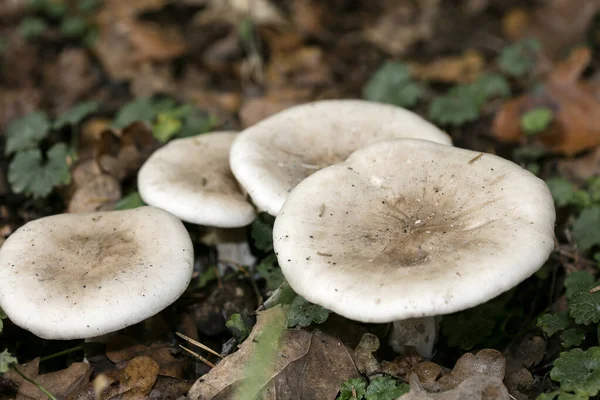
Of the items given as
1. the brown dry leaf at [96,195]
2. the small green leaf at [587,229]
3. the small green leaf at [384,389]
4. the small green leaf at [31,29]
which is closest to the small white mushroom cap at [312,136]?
the small green leaf at [587,229]

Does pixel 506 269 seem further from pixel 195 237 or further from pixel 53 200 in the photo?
pixel 53 200

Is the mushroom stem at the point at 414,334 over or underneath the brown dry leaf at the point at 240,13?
underneath

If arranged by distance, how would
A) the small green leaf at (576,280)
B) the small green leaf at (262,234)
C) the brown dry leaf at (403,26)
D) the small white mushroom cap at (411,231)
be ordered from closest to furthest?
the small white mushroom cap at (411,231)
the small green leaf at (576,280)
the small green leaf at (262,234)
the brown dry leaf at (403,26)

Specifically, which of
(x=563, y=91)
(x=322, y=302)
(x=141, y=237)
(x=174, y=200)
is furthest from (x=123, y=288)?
(x=563, y=91)

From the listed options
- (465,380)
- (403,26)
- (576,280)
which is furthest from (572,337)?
(403,26)

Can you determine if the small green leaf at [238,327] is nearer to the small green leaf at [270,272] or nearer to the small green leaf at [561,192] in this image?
the small green leaf at [270,272]

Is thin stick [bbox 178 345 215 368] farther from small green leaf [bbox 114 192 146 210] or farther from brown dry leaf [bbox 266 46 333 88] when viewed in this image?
brown dry leaf [bbox 266 46 333 88]

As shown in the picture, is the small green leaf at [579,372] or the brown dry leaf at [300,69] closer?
the small green leaf at [579,372]
